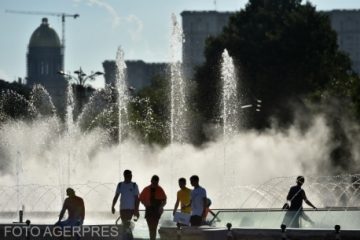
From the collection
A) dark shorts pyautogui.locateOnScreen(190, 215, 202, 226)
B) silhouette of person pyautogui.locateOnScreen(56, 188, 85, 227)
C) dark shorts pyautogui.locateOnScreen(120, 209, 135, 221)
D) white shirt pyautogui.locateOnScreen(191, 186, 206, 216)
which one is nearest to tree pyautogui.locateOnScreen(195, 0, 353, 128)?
dark shorts pyautogui.locateOnScreen(190, 215, 202, 226)

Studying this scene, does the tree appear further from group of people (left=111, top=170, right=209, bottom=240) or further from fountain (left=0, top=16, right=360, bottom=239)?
group of people (left=111, top=170, right=209, bottom=240)

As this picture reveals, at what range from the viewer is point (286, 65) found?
83.2 meters

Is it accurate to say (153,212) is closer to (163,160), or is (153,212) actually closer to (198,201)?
(198,201)

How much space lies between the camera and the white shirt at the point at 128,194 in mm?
24422

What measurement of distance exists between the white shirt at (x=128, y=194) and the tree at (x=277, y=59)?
53860 millimetres

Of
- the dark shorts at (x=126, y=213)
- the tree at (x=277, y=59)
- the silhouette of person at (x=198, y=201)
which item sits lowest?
the dark shorts at (x=126, y=213)

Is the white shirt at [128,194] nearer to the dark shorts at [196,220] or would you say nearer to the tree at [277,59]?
the dark shorts at [196,220]

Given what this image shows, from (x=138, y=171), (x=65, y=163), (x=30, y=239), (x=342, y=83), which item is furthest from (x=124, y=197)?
(x=342, y=83)

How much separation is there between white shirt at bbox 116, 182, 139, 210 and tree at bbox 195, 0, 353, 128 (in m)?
53.9

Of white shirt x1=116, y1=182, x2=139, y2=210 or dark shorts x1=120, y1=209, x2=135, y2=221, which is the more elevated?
white shirt x1=116, y1=182, x2=139, y2=210

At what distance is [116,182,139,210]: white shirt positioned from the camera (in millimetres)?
24422

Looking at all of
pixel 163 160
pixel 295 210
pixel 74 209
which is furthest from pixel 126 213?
pixel 163 160

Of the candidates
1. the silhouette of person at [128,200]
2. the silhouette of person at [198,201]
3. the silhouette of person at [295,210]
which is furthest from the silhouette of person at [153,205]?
the silhouette of person at [295,210]

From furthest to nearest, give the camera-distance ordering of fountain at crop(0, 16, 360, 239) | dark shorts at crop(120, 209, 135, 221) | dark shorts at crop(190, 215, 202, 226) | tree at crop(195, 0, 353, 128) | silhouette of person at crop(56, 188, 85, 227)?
tree at crop(195, 0, 353, 128), fountain at crop(0, 16, 360, 239), dark shorts at crop(190, 215, 202, 226), dark shorts at crop(120, 209, 135, 221), silhouette of person at crop(56, 188, 85, 227)
